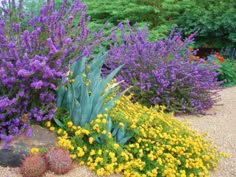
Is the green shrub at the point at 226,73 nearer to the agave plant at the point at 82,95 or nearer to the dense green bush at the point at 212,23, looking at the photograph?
the dense green bush at the point at 212,23

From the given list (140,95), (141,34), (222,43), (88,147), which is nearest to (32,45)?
(88,147)

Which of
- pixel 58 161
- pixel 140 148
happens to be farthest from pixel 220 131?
pixel 58 161

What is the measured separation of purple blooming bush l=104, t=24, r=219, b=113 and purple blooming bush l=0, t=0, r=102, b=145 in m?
2.34

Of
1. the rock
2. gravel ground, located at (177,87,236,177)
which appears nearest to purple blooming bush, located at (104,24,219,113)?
gravel ground, located at (177,87,236,177)

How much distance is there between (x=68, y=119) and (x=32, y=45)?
2.39 feet

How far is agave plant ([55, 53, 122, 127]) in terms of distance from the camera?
11.7 ft

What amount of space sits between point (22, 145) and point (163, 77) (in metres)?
3.05

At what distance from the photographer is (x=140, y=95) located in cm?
590

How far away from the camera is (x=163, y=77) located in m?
5.83

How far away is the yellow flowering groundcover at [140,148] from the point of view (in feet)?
10.9

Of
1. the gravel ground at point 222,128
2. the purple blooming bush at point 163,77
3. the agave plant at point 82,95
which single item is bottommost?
the gravel ground at point 222,128

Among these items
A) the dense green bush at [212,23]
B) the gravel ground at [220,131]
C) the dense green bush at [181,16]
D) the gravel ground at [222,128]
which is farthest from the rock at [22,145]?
the dense green bush at [212,23]

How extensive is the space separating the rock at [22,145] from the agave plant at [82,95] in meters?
0.21

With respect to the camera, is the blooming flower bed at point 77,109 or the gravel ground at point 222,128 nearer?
the blooming flower bed at point 77,109
